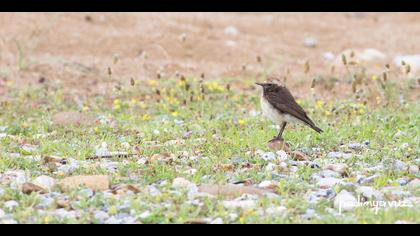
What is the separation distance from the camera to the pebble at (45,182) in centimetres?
734

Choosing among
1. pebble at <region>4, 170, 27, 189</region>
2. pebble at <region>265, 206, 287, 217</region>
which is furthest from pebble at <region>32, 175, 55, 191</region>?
pebble at <region>265, 206, 287, 217</region>

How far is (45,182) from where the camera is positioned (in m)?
7.41

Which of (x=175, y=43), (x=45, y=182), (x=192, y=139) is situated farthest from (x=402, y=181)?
(x=175, y=43)

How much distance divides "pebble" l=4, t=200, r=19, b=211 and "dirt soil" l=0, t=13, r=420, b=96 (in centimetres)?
579

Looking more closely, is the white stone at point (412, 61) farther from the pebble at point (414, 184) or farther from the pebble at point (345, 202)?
the pebble at point (345, 202)

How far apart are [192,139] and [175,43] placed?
537cm

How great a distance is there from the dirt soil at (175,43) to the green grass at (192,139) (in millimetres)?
905

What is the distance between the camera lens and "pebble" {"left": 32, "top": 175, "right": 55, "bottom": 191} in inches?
289

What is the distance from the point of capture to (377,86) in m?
12.1

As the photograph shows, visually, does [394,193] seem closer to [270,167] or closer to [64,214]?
[270,167]
